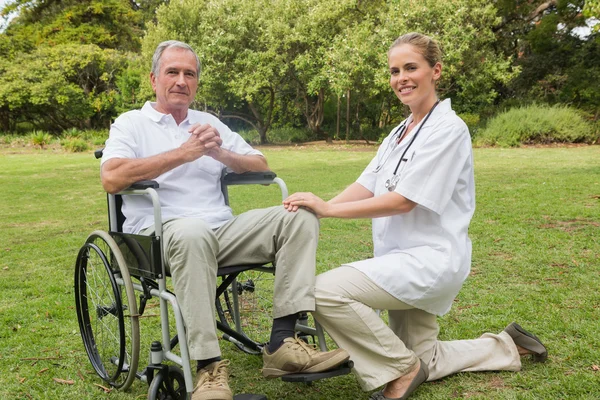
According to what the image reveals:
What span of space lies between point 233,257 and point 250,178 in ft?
1.66

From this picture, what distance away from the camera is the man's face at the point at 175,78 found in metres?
2.73

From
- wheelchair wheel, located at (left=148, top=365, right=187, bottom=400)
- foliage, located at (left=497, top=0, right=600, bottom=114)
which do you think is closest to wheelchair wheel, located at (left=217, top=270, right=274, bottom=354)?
wheelchair wheel, located at (left=148, top=365, right=187, bottom=400)

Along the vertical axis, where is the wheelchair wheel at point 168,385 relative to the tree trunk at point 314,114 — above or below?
below

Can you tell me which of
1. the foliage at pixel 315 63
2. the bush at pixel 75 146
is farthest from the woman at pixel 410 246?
the bush at pixel 75 146

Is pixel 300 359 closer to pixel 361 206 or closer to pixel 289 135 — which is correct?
pixel 361 206

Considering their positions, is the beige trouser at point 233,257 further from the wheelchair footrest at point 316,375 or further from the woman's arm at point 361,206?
the wheelchair footrest at point 316,375

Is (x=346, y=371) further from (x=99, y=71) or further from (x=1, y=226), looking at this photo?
(x=99, y=71)

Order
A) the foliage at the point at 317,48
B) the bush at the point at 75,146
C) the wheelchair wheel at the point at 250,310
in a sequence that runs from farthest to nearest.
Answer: the bush at the point at 75,146
the foliage at the point at 317,48
the wheelchair wheel at the point at 250,310

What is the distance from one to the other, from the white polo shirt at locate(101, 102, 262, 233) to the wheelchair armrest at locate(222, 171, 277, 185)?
49mm

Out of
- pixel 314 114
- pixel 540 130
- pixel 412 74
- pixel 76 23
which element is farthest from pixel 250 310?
pixel 76 23

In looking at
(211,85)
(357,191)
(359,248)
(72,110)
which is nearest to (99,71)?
(72,110)

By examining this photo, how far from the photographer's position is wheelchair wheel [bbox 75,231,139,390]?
2.34 metres

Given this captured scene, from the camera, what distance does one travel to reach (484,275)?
13.6 ft

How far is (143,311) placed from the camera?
2.65m
